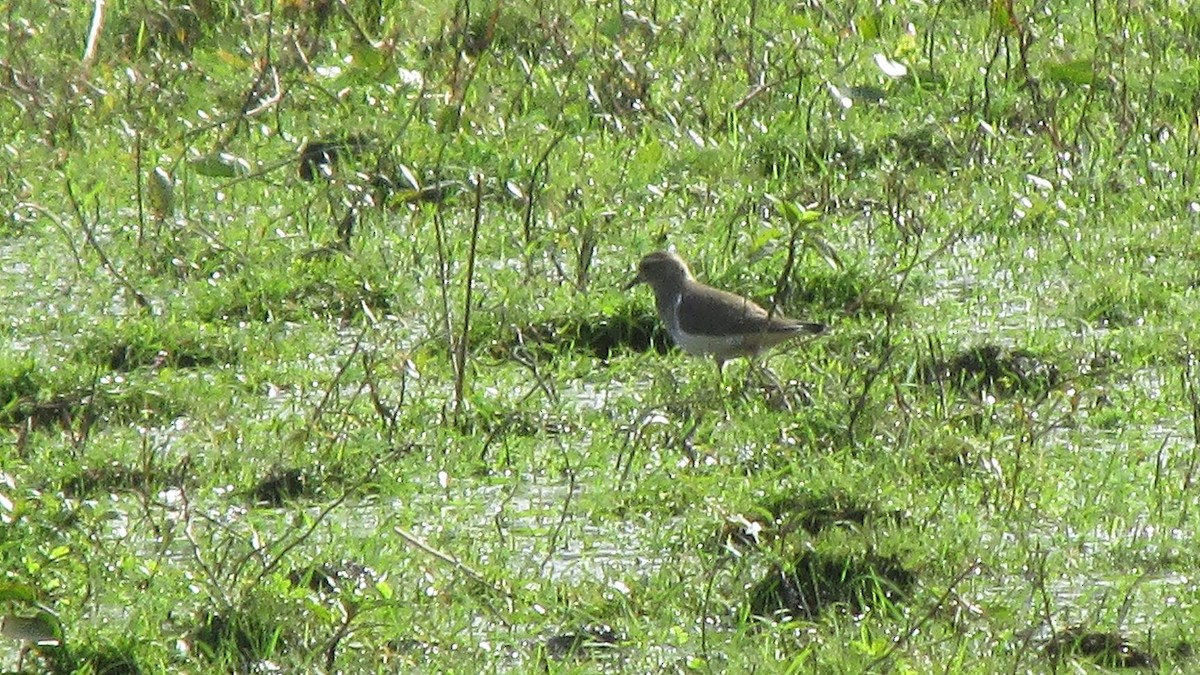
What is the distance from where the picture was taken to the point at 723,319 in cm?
705

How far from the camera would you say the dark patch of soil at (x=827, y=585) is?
5.48 m

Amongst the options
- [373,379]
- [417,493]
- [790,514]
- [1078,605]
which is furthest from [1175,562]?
[373,379]

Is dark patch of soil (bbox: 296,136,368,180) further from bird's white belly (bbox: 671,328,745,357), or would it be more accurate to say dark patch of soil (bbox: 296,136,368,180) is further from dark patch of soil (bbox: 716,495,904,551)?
dark patch of soil (bbox: 716,495,904,551)

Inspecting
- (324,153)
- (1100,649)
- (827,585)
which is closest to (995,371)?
(827,585)

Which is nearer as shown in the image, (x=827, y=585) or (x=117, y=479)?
(x=827, y=585)

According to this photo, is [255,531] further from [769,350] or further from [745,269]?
[745,269]

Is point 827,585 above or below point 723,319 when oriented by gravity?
below

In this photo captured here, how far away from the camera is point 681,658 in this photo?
5.20m

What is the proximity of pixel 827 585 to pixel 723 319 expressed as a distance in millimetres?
1600

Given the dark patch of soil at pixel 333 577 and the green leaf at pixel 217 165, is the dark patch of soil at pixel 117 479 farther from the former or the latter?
A: the green leaf at pixel 217 165

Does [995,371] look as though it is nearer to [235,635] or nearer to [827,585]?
[827,585]

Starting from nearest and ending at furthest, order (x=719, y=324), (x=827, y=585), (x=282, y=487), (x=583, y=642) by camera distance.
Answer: (x=583, y=642), (x=827, y=585), (x=282, y=487), (x=719, y=324)

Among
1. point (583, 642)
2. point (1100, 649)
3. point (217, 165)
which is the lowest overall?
point (583, 642)

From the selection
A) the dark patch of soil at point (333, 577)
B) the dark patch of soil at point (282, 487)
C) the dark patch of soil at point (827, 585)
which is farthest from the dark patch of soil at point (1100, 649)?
the dark patch of soil at point (282, 487)
